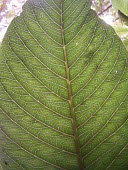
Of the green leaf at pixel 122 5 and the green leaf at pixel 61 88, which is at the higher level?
the green leaf at pixel 122 5

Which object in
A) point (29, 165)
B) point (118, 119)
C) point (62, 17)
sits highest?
point (62, 17)

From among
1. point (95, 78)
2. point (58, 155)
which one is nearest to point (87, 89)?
point (95, 78)

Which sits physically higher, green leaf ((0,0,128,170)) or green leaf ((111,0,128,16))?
green leaf ((111,0,128,16))

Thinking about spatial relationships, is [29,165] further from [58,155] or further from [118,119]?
[118,119]

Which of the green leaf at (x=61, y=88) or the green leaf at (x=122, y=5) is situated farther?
the green leaf at (x=122, y=5)

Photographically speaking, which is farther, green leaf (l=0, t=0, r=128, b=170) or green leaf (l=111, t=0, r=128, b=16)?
green leaf (l=111, t=0, r=128, b=16)

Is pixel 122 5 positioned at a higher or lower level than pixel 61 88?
higher

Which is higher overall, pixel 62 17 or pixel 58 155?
pixel 62 17
